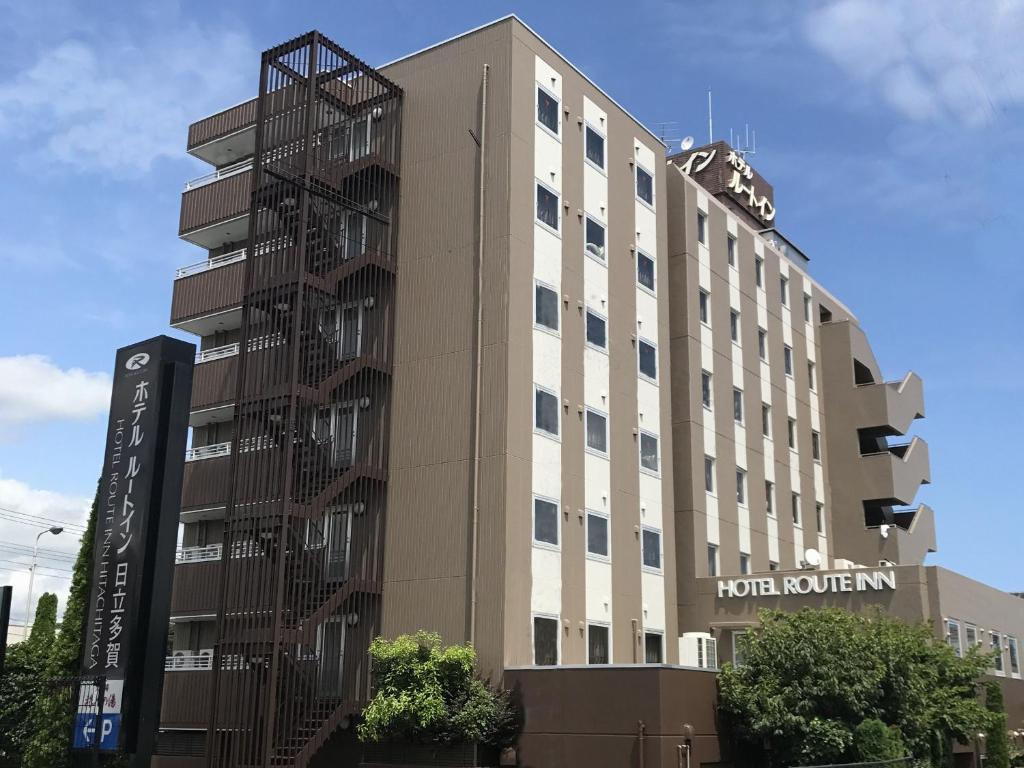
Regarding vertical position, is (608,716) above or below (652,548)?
below

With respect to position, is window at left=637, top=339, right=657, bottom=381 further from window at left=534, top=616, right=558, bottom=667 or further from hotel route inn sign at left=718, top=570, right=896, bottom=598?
window at left=534, top=616, right=558, bottom=667

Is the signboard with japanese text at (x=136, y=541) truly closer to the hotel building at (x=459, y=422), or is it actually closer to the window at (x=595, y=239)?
the hotel building at (x=459, y=422)

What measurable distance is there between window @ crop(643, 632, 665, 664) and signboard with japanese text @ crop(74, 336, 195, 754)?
55.6 ft

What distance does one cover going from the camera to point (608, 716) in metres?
33.0

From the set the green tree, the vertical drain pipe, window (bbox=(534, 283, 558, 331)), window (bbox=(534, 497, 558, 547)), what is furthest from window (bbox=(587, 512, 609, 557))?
window (bbox=(534, 283, 558, 331))

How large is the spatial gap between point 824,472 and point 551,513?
26.8 metres

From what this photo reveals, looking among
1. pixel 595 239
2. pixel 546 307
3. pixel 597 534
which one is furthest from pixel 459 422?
pixel 595 239

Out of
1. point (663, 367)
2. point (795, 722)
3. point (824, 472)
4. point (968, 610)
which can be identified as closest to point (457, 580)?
point (795, 722)

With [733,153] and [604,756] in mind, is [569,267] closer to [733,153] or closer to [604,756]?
[604,756]

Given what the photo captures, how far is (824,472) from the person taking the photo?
198 ft

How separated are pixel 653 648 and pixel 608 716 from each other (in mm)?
9752

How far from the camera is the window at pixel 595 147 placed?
44281 millimetres

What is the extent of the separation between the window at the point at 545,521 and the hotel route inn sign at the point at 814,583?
934 centimetres

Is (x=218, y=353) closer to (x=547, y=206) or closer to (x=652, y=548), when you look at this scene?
(x=547, y=206)
